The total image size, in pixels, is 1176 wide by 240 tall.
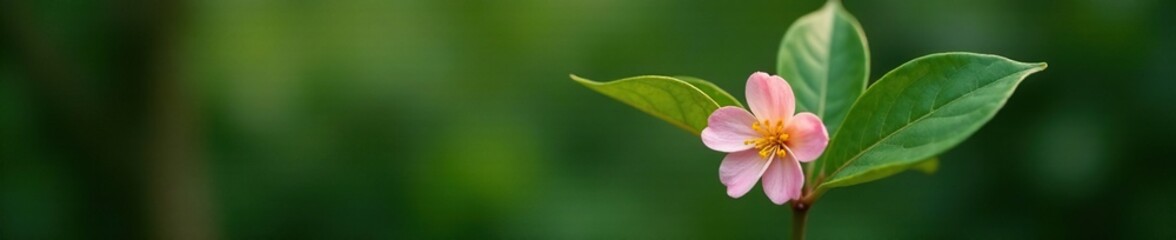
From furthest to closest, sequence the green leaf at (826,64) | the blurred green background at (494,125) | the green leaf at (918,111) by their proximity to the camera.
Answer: the blurred green background at (494,125) < the green leaf at (826,64) < the green leaf at (918,111)

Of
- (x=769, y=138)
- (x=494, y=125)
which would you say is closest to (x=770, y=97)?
(x=769, y=138)

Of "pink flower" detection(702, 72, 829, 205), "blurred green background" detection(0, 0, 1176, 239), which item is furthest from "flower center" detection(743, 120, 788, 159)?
"blurred green background" detection(0, 0, 1176, 239)

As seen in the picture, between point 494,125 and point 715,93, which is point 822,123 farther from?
point 494,125

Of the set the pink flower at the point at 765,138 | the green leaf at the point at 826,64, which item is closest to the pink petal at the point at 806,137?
the pink flower at the point at 765,138

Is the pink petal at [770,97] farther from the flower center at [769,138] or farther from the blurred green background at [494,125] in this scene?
the blurred green background at [494,125]

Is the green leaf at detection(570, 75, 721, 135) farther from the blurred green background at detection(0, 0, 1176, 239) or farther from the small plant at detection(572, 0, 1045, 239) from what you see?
the blurred green background at detection(0, 0, 1176, 239)

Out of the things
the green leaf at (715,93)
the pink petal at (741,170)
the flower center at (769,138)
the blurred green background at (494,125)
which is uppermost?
the green leaf at (715,93)
